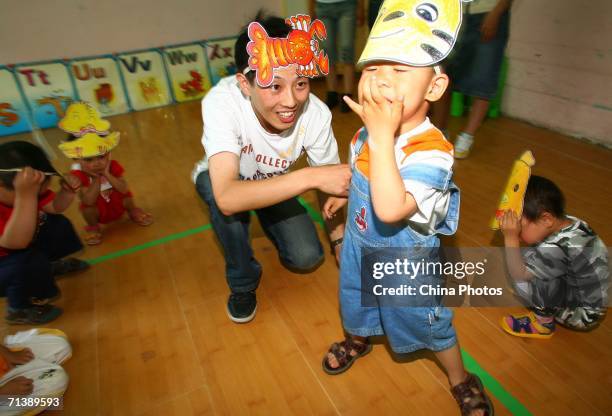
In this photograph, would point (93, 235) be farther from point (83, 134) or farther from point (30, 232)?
point (30, 232)

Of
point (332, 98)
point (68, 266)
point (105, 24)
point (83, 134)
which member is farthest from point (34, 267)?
point (105, 24)

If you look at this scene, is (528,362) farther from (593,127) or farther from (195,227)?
(593,127)

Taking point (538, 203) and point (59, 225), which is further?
point (59, 225)

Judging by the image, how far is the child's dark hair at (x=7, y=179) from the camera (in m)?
1.47

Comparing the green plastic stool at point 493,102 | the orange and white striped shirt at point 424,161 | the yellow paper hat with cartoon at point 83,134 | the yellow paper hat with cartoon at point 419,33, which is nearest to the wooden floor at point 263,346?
the yellow paper hat with cartoon at point 83,134

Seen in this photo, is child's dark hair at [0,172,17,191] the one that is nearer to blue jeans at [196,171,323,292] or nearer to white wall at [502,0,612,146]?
blue jeans at [196,171,323,292]

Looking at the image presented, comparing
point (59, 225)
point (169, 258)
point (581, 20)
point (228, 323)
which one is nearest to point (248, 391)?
point (228, 323)

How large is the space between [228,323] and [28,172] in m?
0.96

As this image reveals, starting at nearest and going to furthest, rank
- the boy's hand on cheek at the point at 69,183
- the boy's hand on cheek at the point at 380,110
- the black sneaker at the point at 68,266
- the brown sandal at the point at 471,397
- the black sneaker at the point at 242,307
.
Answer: the boy's hand on cheek at the point at 380,110 → the brown sandal at the point at 471,397 → the black sneaker at the point at 242,307 → the boy's hand on cheek at the point at 69,183 → the black sneaker at the point at 68,266

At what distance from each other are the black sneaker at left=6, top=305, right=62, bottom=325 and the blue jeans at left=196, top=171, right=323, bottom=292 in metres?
0.80

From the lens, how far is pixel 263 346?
1461mm

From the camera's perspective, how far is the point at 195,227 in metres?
2.24

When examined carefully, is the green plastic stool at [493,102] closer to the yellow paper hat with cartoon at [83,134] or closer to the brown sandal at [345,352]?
the brown sandal at [345,352]

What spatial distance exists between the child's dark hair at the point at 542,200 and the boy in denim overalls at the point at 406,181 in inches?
17.2
